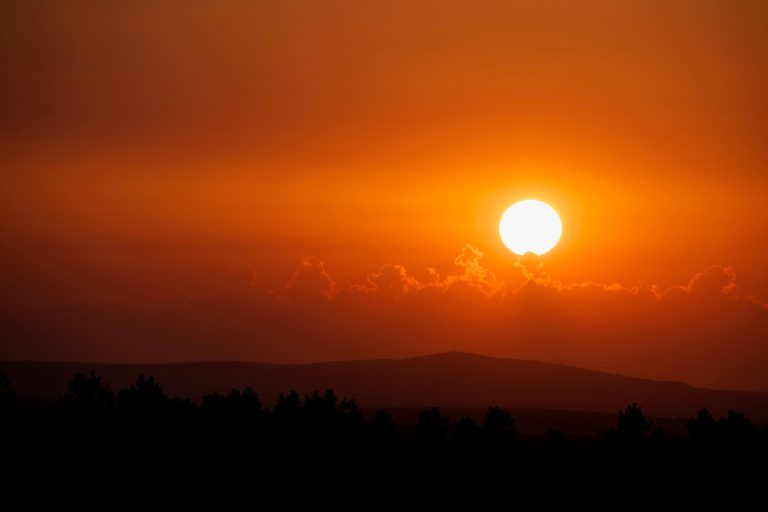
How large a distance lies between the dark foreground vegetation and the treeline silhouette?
0.49 ft

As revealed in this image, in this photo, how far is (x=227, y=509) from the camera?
318 feet

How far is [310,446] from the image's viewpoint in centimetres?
11544

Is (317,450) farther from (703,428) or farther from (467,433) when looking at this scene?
(703,428)

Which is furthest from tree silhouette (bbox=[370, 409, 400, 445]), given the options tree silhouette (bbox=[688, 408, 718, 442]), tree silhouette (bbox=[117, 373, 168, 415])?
tree silhouette (bbox=[688, 408, 718, 442])

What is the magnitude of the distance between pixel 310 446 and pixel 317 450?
4.02 feet

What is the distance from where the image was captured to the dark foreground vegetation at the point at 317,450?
106125mm

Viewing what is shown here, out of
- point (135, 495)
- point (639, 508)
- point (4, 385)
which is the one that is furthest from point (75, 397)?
point (639, 508)

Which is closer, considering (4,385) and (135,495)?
(135,495)

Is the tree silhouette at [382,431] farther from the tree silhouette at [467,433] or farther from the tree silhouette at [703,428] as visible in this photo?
the tree silhouette at [703,428]

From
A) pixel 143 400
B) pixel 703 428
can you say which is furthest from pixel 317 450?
pixel 703 428

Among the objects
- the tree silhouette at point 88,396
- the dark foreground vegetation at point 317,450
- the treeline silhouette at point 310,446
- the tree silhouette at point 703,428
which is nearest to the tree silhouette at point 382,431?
the treeline silhouette at point 310,446

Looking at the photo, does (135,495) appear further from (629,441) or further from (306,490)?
(629,441)

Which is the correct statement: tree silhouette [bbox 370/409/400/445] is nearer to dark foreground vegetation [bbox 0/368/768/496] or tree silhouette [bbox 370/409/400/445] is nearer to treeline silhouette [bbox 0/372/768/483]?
treeline silhouette [bbox 0/372/768/483]

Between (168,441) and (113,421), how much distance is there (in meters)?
11.1
